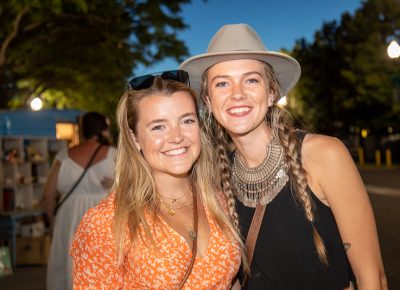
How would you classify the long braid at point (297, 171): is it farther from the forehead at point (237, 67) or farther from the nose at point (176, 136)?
the nose at point (176, 136)

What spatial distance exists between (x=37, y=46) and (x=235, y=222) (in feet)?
56.2

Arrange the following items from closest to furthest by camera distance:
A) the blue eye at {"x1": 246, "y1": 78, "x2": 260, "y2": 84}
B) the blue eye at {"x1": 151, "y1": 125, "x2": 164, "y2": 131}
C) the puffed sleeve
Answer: the puffed sleeve, the blue eye at {"x1": 151, "y1": 125, "x2": 164, "y2": 131}, the blue eye at {"x1": 246, "y1": 78, "x2": 260, "y2": 84}

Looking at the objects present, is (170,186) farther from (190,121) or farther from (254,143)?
(254,143)

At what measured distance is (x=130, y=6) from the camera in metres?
16.3

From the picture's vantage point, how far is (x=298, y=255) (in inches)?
99.5

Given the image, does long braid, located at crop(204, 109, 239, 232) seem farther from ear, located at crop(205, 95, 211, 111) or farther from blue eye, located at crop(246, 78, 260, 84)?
blue eye, located at crop(246, 78, 260, 84)

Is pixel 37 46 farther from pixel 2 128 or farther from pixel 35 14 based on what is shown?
pixel 2 128

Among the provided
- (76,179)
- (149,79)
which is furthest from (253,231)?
(76,179)

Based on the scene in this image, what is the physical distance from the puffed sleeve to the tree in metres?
11.8

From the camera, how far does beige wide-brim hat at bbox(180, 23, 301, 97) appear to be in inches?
110

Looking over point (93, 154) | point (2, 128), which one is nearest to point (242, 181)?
point (93, 154)

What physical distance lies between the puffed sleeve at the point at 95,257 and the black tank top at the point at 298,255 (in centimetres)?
81

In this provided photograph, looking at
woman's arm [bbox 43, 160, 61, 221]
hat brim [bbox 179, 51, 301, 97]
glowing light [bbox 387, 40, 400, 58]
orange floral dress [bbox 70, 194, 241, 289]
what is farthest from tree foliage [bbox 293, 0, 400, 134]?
orange floral dress [bbox 70, 194, 241, 289]

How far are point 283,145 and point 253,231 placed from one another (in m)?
0.51
